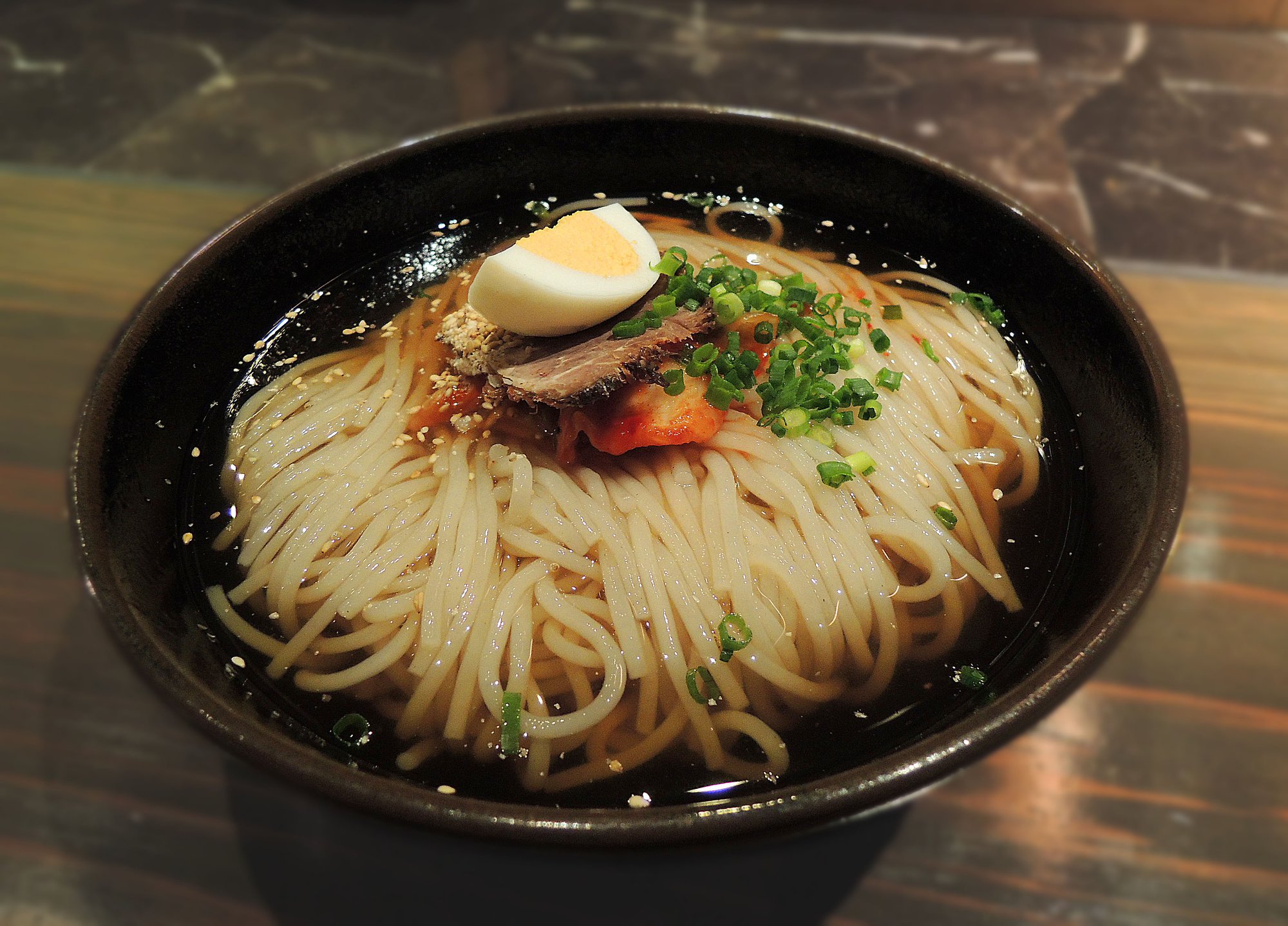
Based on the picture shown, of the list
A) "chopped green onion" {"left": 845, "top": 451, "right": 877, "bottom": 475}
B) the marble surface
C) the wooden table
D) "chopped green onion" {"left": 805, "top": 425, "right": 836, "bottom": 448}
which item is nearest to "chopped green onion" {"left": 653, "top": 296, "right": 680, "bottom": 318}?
"chopped green onion" {"left": 805, "top": 425, "right": 836, "bottom": 448}

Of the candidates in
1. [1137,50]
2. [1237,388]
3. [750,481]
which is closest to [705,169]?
[750,481]

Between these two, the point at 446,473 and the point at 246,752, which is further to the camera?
the point at 446,473

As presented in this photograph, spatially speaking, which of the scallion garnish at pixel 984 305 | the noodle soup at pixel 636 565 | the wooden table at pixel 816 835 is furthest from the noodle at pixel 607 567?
the wooden table at pixel 816 835

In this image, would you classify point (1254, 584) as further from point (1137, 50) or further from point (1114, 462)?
point (1137, 50)

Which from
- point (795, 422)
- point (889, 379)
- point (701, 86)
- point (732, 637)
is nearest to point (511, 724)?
point (732, 637)

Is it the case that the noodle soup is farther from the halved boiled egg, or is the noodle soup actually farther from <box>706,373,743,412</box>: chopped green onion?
the halved boiled egg

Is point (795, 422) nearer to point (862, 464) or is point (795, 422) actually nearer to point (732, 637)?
point (862, 464)
